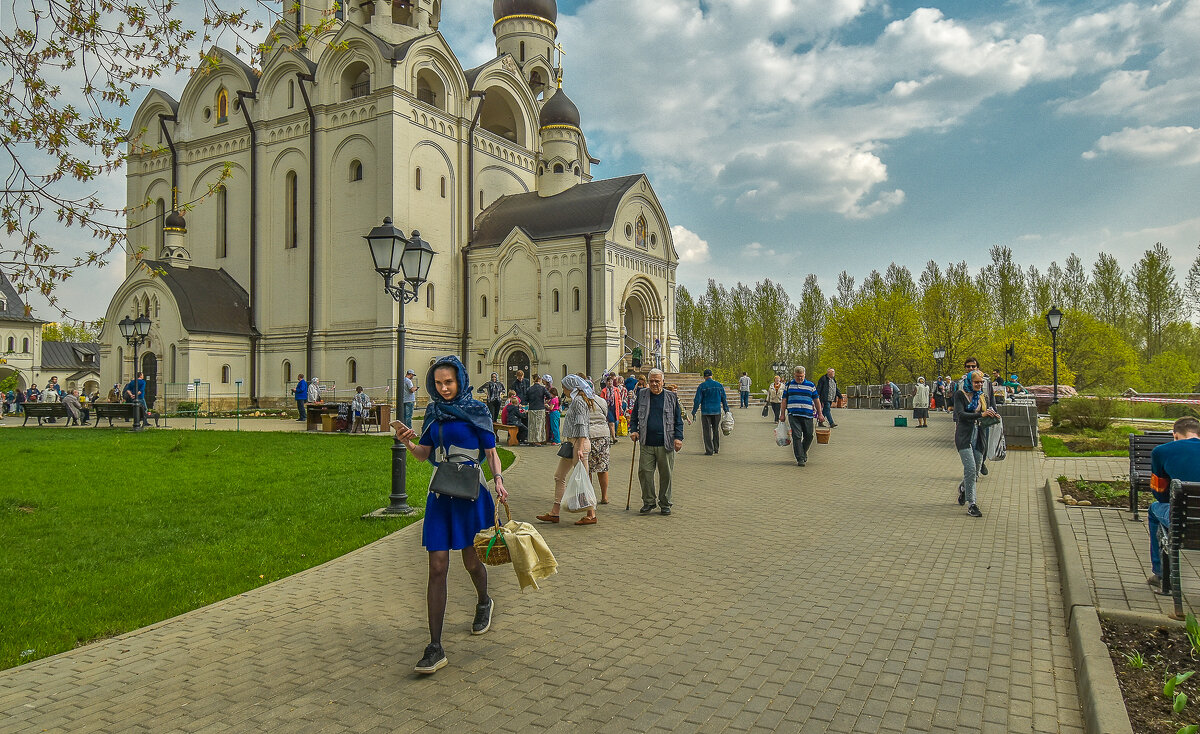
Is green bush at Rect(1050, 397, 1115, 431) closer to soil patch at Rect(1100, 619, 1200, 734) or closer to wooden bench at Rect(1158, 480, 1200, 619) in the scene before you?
wooden bench at Rect(1158, 480, 1200, 619)

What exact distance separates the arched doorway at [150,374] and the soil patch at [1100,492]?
122ft

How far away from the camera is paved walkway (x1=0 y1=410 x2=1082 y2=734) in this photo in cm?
381

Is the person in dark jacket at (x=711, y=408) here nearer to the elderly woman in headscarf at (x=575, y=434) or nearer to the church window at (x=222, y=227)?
the elderly woman in headscarf at (x=575, y=434)

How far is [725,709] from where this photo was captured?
3.82 meters

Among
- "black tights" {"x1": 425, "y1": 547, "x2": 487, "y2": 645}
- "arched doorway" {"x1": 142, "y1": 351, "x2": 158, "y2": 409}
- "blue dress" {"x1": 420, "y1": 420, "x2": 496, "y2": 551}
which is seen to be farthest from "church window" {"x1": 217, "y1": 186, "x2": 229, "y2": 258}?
"black tights" {"x1": 425, "y1": 547, "x2": 487, "y2": 645}

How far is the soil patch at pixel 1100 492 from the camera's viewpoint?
8820 mm

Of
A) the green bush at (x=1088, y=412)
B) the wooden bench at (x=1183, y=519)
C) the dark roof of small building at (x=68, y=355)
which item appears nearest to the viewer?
the wooden bench at (x=1183, y=519)

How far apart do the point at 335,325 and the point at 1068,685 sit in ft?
117

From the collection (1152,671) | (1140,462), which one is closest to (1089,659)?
(1152,671)

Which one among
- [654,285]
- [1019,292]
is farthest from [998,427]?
[1019,292]

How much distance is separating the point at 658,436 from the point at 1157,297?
55860mm

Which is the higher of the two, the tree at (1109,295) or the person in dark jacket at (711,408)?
the tree at (1109,295)

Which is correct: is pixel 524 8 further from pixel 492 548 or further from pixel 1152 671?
pixel 1152 671

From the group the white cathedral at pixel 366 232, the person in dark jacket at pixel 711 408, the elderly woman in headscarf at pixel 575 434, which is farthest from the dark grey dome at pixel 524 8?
the elderly woman in headscarf at pixel 575 434
